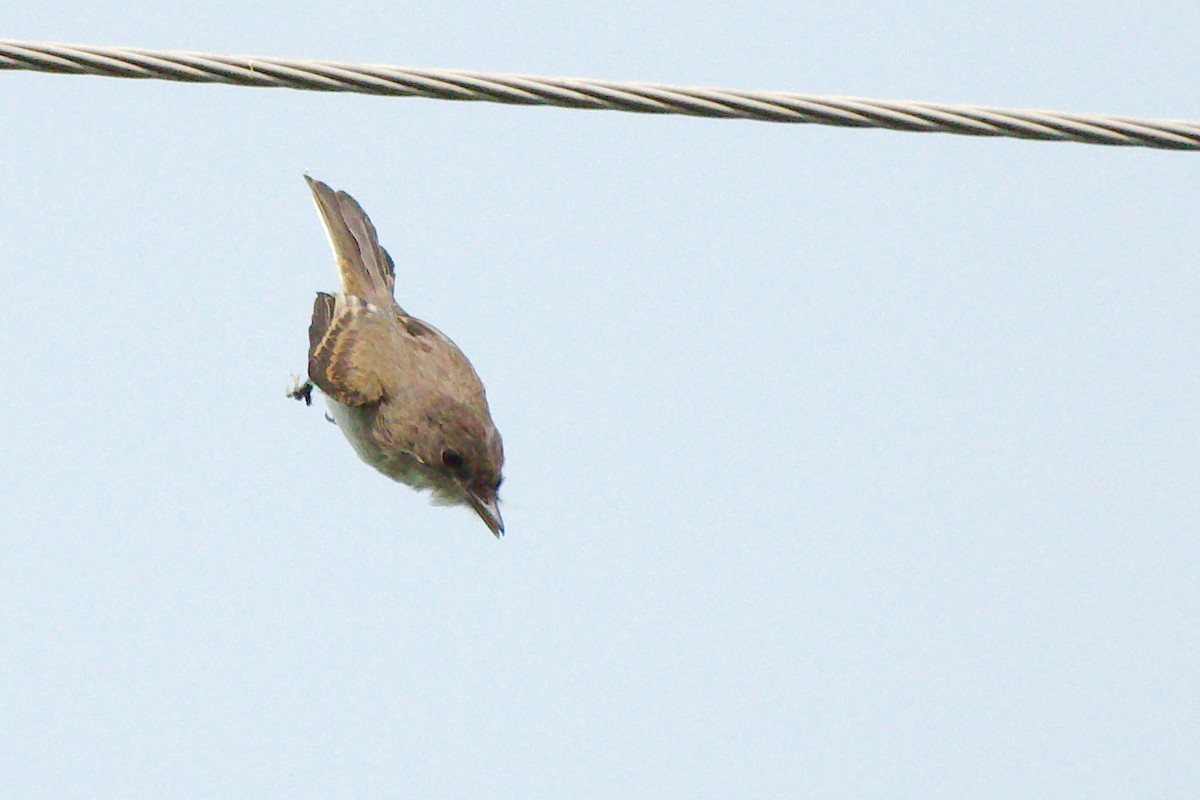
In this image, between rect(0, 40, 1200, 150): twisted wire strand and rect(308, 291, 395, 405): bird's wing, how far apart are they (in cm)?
451

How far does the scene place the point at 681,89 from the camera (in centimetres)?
613

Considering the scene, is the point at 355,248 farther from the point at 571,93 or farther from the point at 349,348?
the point at 571,93

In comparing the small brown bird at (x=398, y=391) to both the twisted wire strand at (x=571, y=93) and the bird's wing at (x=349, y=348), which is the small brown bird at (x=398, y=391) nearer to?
the bird's wing at (x=349, y=348)

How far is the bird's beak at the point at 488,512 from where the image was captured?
9.94 meters

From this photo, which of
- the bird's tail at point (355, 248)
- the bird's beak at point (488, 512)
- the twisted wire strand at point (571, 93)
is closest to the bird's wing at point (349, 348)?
the bird's tail at point (355, 248)

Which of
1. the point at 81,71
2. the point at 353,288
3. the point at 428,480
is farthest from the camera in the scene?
the point at 353,288

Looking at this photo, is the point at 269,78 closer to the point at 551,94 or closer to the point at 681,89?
the point at 551,94

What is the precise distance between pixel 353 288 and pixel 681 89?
5754mm

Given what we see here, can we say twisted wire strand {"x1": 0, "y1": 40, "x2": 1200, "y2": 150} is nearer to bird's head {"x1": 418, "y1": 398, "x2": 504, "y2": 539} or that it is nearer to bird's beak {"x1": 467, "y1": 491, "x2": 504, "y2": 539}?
bird's head {"x1": 418, "y1": 398, "x2": 504, "y2": 539}

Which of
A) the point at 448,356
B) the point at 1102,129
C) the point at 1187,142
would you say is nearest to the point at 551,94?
Result: the point at 1102,129

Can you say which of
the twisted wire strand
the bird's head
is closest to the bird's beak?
the bird's head

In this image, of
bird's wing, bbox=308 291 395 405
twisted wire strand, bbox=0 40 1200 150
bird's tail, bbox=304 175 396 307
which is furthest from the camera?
bird's tail, bbox=304 175 396 307

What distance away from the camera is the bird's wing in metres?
10.5

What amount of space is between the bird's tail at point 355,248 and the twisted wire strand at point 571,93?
17.7 ft
